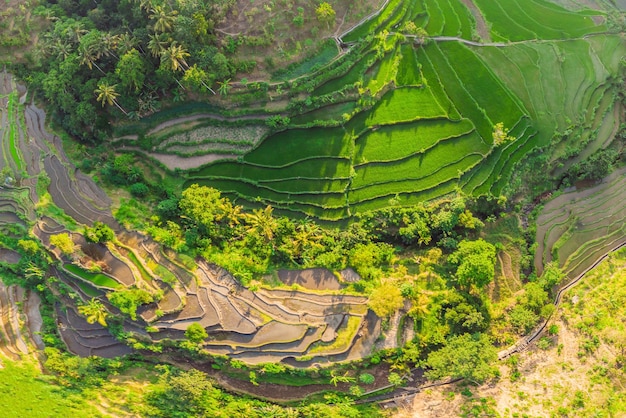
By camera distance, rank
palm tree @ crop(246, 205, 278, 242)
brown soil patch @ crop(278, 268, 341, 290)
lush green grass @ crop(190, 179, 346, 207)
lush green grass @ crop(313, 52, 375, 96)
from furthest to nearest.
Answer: lush green grass @ crop(313, 52, 375, 96) → lush green grass @ crop(190, 179, 346, 207) → palm tree @ crop(246, 205, 278, 242) → brown soil patch @ crop(278, 268, 341, 290)

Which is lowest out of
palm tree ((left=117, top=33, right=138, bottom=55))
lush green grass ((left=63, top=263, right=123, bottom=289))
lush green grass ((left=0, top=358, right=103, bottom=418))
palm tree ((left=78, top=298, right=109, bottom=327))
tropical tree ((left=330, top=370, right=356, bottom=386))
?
lush green grass ((left=0, top=358, right=103, bottom=418))

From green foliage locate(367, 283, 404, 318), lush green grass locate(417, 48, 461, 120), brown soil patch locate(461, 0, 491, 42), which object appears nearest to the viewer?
green foliage locate(367, 283, 404, 318)

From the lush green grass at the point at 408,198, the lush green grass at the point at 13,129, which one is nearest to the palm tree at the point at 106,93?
the lush green grass at the point at 13,129

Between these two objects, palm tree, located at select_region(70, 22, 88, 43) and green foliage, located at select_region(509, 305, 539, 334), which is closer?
green foliage, located at select_region(509, 305, 539, 334)

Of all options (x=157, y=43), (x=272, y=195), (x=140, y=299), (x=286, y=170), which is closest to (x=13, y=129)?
(x=157, y=43)

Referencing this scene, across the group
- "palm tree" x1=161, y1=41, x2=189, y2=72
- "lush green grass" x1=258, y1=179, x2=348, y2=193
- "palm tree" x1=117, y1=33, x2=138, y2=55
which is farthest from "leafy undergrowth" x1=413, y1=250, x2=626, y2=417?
"palm tree" x1=117, y1=33, x2=138, y2=55

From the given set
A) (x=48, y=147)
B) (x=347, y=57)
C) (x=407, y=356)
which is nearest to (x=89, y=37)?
(x=48, y=147)

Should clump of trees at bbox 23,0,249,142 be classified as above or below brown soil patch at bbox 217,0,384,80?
below

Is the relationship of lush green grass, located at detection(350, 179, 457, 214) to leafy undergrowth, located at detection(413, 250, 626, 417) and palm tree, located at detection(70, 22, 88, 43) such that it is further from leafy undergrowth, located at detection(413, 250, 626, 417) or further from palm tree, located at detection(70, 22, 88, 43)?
palm tree, located at detection(70, 22, 88, 43)
